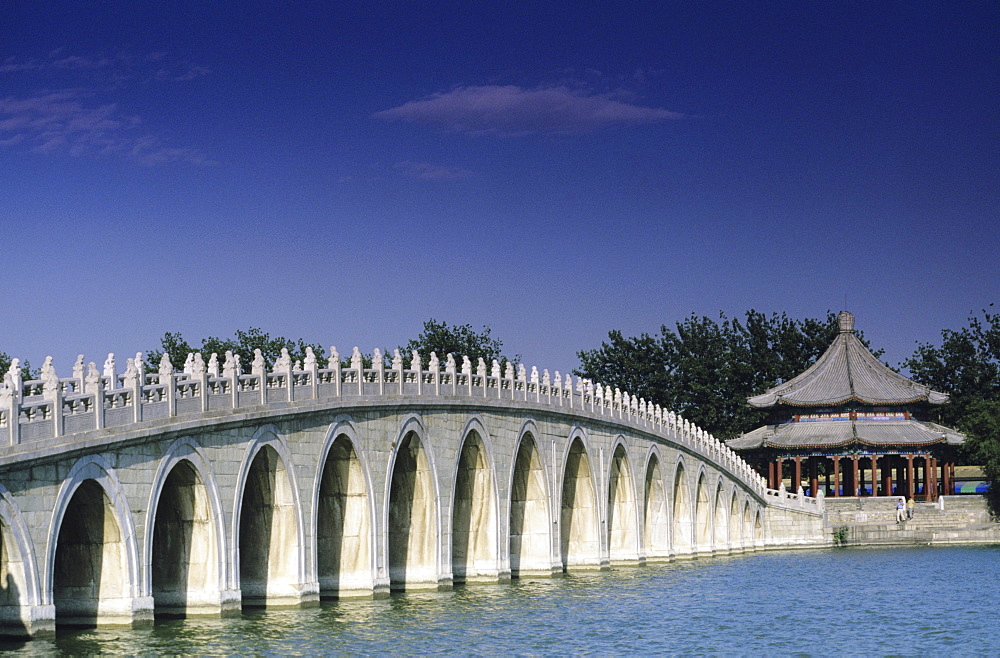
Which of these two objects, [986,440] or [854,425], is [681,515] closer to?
[854,425]

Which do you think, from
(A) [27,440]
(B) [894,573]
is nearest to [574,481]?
(B) [894,573]

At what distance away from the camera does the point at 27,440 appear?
2433cm

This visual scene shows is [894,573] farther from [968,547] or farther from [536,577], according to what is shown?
[968,547]

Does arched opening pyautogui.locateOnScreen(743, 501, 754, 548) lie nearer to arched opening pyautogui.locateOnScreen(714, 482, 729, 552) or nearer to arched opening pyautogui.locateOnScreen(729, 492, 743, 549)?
arched opening pyautogui.locateOnScreen(729, 492, 743, 549)

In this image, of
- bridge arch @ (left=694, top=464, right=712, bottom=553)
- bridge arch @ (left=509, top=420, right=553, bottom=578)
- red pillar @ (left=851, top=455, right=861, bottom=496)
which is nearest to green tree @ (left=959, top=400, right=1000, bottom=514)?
red pillar @ (left=851, top=455, right=861, bottom=496)

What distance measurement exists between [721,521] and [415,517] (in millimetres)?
28835

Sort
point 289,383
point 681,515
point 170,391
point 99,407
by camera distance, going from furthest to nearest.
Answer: point 681,515 → point 289,383 → point 170,391 → point 99,407

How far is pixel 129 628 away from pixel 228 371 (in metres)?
6.36

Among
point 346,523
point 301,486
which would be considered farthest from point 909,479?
point 301,486

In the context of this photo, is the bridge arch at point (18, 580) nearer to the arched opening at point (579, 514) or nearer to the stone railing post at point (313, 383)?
the stone railing post at point (313, 383)

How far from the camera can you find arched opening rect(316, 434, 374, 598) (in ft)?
119

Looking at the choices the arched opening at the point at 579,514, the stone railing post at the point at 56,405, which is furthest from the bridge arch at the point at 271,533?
the arched opening at the point at 579,514

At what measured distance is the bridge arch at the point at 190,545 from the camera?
30.2 m

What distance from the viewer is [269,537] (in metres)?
33.6
